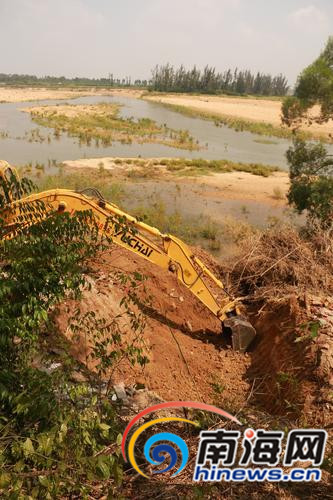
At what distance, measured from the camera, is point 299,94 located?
11.5 meters

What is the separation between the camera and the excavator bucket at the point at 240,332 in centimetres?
633

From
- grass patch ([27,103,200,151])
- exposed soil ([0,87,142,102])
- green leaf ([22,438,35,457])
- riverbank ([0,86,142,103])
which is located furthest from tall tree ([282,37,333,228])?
exposed soil ([0,87,142,102])

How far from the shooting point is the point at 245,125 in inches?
1973

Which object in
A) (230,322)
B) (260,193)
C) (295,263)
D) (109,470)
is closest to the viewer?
(109,470)

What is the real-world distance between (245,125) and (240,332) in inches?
1911

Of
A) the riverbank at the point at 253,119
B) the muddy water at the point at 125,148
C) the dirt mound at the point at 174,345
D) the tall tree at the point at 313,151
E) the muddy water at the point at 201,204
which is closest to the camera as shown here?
the dirt mound at the point at 174,345

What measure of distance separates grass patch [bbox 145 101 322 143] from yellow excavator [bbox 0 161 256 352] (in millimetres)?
36622

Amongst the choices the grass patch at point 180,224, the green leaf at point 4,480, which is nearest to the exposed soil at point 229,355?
the green leaf at point 4,480

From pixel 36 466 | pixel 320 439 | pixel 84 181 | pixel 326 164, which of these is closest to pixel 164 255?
pixel 320 439

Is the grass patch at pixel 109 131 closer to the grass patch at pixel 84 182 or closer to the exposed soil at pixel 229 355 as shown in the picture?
the grass patch at pixel 84 182

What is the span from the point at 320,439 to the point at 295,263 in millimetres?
5105

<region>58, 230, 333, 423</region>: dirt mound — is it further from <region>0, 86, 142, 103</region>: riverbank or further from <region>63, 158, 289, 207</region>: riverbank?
<region>0, 86, 142, 103</region>: riverbank

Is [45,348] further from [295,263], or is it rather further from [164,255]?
[295,263]

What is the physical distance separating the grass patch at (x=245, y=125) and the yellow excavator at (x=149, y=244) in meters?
36.6
